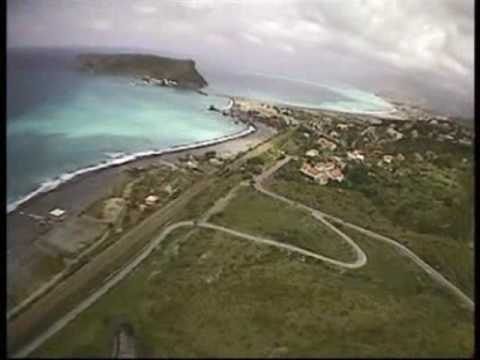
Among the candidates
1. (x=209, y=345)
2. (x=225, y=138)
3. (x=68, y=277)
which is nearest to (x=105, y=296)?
(x=68, y=277)

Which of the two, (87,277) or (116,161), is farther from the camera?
(116,161)

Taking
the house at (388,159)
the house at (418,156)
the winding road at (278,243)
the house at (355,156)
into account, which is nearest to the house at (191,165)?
the winding road at (278,243)

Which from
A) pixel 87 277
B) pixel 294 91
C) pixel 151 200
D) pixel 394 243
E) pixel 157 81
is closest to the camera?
pixel 87 277

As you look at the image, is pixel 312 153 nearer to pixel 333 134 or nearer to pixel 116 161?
pixel 333 134

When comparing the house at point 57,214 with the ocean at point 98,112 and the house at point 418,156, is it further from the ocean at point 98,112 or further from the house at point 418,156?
the house at point 418,156

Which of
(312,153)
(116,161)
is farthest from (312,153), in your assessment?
(116,161)

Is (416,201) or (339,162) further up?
(339,162)
